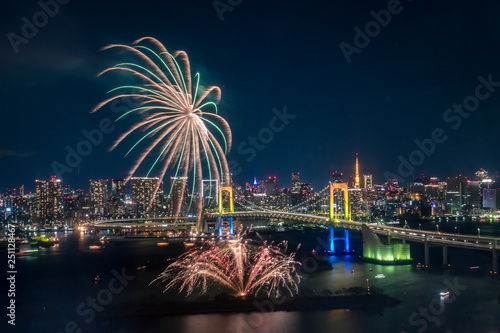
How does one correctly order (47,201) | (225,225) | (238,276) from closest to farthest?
1. (238,276)
2. (225,225)
3. (47,201)

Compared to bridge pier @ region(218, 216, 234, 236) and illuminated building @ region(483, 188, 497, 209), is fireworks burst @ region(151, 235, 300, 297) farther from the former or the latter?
illuminated building @ region(483, 188, 497, 209)

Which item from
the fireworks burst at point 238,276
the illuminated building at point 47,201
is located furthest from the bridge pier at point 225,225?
the illuminated building at point 47,201

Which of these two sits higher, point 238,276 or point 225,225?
point 225,225

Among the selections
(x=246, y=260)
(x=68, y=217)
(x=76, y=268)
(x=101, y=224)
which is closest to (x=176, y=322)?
(x=246, y=260)

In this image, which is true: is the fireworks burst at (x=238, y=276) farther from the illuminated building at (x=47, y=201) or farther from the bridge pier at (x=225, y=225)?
the illuminated building at (x=47, y=201)

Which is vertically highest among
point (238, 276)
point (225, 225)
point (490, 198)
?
point (490, 198)

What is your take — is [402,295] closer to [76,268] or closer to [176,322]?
[176,322]

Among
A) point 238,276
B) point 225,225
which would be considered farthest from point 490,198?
point 238,276

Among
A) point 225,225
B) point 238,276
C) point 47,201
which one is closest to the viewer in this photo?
point 238,276

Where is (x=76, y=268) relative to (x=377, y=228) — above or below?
below

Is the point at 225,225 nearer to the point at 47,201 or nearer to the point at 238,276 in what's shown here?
the point at 238,276

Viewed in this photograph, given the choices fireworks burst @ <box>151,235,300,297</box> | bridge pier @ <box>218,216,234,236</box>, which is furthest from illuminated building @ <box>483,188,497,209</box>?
fireworks burst @ <box>151,235,300,297</box>
